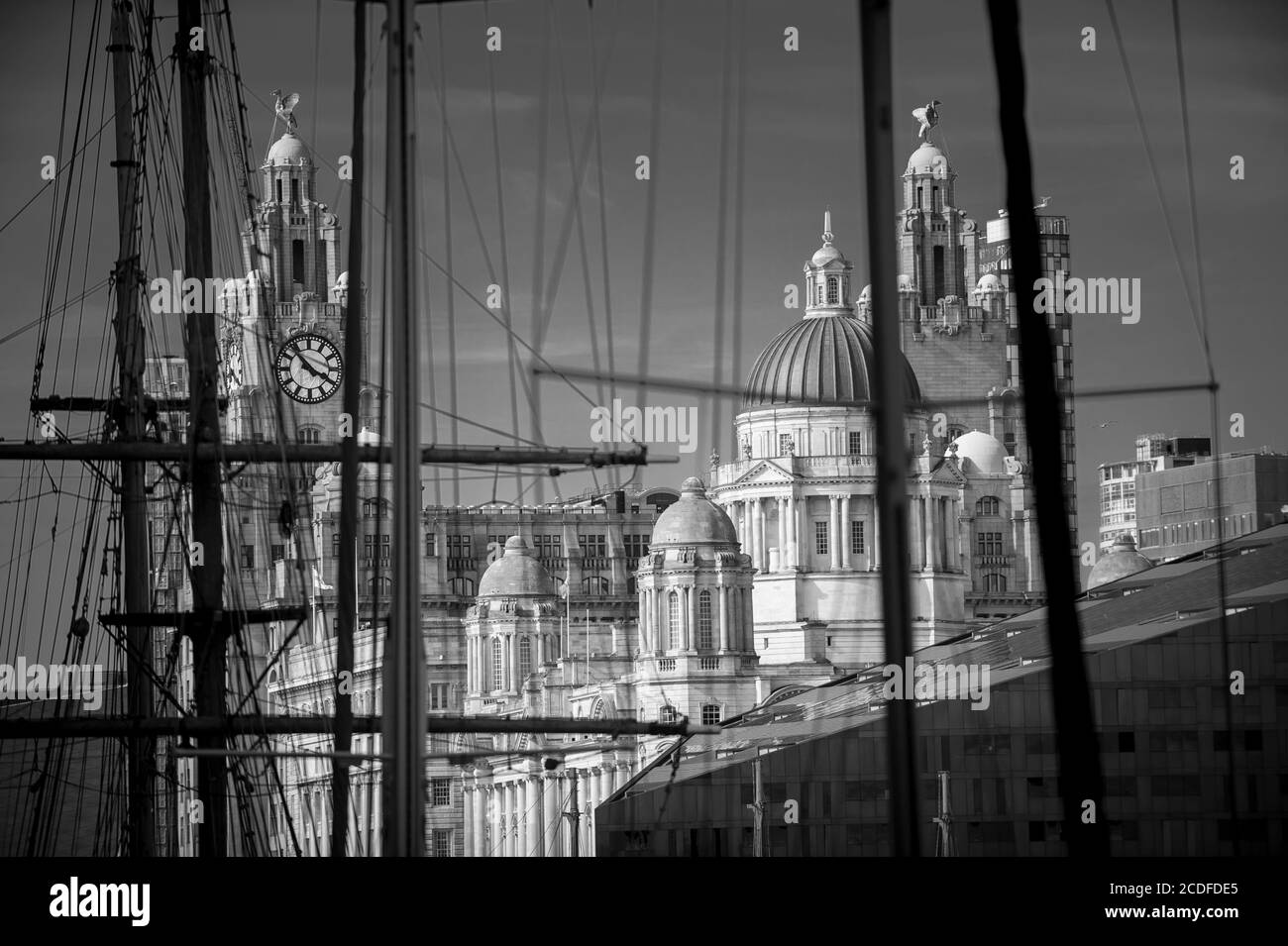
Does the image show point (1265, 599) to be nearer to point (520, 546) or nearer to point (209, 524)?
point (209, 524)

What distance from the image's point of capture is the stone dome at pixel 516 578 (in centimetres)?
11025

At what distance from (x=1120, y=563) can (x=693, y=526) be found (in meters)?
19.7

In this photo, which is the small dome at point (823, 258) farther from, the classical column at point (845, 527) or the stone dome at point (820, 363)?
the classical column at point (845, 527)

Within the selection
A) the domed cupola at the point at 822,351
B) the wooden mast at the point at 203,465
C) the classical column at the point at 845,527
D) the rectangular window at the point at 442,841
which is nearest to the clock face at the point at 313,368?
the rectangular window at the point at 442,841

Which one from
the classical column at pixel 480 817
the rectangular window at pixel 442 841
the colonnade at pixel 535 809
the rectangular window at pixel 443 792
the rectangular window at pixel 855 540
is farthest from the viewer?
the rectangular window at pixel 855 540

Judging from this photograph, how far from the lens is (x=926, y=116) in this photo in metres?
136

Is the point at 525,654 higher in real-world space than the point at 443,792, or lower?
higher

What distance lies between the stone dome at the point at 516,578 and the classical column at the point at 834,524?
808 inches

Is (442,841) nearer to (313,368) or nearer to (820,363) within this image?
(313,368)

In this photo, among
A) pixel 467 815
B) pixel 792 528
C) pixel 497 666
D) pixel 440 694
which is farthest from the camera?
pixel 792 528

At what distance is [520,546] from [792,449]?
22651 millimetres

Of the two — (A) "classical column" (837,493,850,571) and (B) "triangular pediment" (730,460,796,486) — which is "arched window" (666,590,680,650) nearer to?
(B) "triangular pediment" (730,460,796,486)

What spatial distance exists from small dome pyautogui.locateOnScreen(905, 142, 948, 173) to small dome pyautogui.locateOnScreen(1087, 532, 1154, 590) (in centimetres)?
4562

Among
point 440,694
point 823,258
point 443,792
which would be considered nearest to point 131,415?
point 443,792
